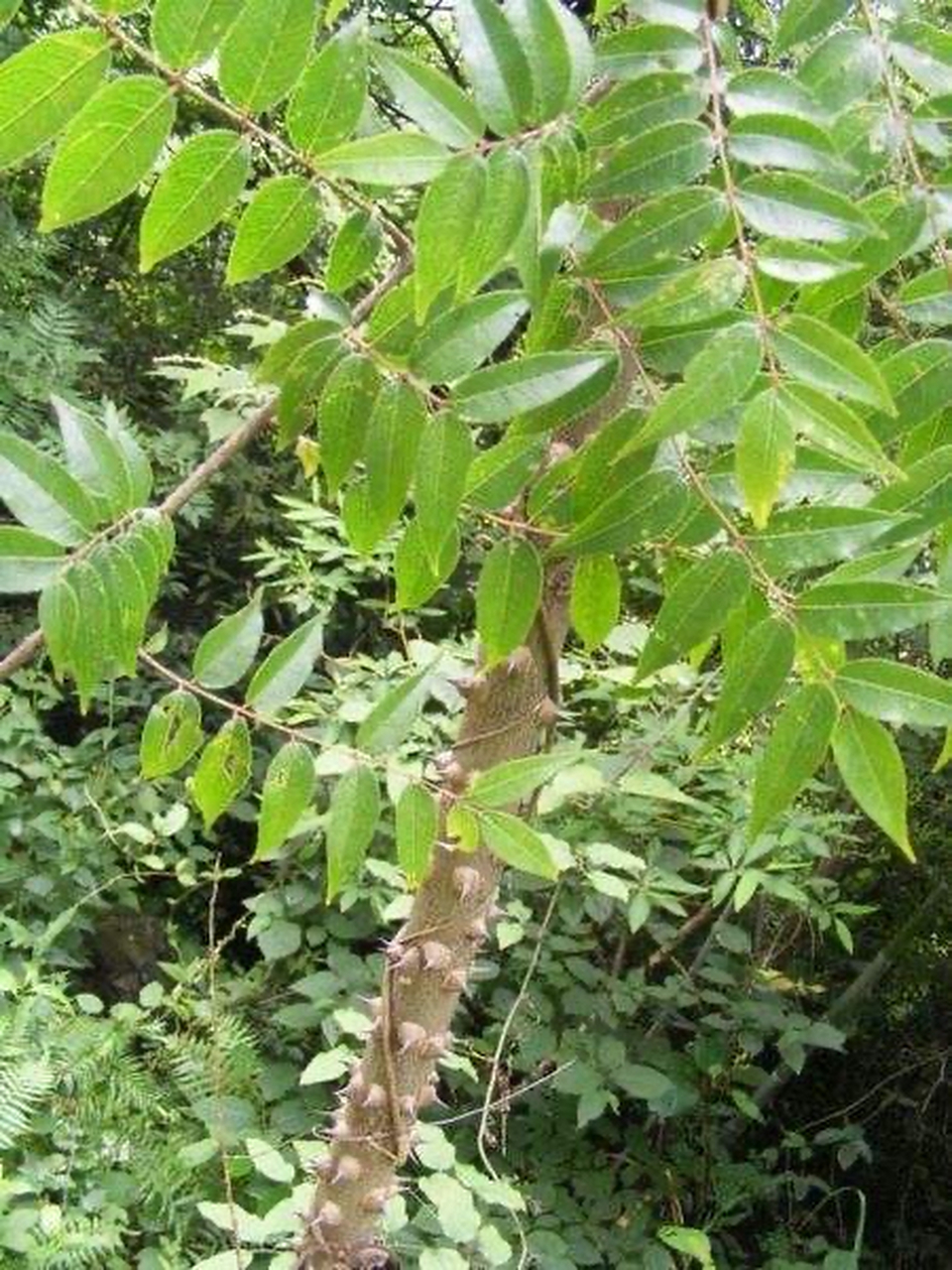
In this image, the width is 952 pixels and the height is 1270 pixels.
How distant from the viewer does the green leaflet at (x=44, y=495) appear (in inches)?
21.6

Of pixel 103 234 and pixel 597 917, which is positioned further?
pixel 103 234

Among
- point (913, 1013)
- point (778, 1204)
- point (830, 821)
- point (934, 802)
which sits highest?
point (830, 821)

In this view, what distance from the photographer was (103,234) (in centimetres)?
350

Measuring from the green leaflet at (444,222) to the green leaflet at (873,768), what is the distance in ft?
0.76

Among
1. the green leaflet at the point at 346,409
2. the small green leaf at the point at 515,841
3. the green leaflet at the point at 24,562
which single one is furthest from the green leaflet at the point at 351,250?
the small green leaf at the point at 515,841

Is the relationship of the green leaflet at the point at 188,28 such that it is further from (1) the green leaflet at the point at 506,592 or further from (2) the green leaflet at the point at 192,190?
(1) the green leaflet at the point at 506,592

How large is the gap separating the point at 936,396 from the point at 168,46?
34 cm

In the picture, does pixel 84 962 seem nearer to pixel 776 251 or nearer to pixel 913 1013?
pixel 913 1013

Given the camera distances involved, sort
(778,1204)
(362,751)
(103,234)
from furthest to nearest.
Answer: (103,234)
(778,1204)
(362,751)

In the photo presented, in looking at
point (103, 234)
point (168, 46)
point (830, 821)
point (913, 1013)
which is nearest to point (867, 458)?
point (168, 46)

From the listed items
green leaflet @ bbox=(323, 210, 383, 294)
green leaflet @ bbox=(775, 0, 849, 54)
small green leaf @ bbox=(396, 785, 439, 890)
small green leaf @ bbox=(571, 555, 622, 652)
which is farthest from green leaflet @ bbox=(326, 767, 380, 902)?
green leaflet @ bbox=(775, 0, 849, 54)

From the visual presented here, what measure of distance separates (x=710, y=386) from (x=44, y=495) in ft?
0.96

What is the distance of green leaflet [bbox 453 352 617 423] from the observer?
511 millimetres

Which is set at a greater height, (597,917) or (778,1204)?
(597,917)
